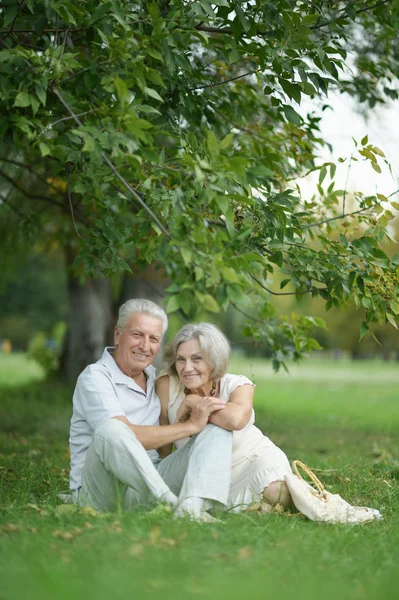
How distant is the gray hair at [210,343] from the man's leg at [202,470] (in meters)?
0.39

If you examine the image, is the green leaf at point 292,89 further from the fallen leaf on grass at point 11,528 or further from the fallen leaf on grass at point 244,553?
the fallen leaf on grass at point 11,528

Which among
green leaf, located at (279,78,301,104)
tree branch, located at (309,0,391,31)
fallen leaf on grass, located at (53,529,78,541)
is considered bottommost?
fallen leaf on grass, located at (53,529,78,541)

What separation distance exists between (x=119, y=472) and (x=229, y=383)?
39.4 inches

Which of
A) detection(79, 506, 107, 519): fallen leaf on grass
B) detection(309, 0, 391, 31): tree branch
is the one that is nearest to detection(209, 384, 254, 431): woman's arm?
detection(79, 506, 107, 519): fallen leaf on grass

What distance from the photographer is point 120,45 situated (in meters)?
4.35

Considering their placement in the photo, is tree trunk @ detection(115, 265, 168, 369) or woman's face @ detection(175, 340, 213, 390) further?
tree trunk @ detection(115, 265, 168, 369)

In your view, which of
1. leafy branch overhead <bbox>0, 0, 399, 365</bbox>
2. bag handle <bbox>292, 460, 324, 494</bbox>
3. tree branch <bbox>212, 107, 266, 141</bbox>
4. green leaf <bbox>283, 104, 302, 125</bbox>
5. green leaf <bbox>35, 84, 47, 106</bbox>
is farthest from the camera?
tree branch <bbox>212, 107, 266, 141</bbox>

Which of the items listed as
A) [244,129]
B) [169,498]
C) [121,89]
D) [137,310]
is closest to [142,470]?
[169,498]

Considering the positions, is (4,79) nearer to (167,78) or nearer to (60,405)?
(167,78)

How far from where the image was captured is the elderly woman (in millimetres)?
4605

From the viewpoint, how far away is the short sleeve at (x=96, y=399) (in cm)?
441

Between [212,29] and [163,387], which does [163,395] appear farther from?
[212,29]

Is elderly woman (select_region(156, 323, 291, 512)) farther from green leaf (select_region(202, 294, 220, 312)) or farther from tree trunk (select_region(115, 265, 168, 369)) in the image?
tree trunk (select_region(115, 265, 168, 369))

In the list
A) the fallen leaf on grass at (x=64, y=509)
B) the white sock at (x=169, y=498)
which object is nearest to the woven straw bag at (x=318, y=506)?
the white sock at (x=169, y=498)
